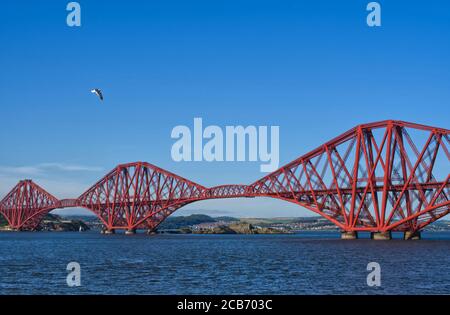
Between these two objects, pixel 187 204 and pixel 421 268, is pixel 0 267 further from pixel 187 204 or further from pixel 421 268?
pixel 187 204

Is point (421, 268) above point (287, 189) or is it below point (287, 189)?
below

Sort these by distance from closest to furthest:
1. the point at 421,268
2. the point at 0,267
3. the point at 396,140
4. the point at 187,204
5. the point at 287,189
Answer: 1. the point at 421,268
2. the point at 0,267
3. the point at 396,140
4. the point at 287,189
5. the point at 187,204

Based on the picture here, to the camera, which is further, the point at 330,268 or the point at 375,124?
the point at 375,124

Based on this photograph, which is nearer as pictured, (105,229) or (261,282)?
(261,282)

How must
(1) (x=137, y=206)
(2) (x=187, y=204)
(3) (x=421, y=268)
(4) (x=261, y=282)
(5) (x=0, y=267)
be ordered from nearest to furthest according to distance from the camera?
(4) (x=261, y=282)
(3) (x=421, y=268)
(5) (x=0, y=267)
(2) (x=187, y=204)
(1) (x=137, y=206)
